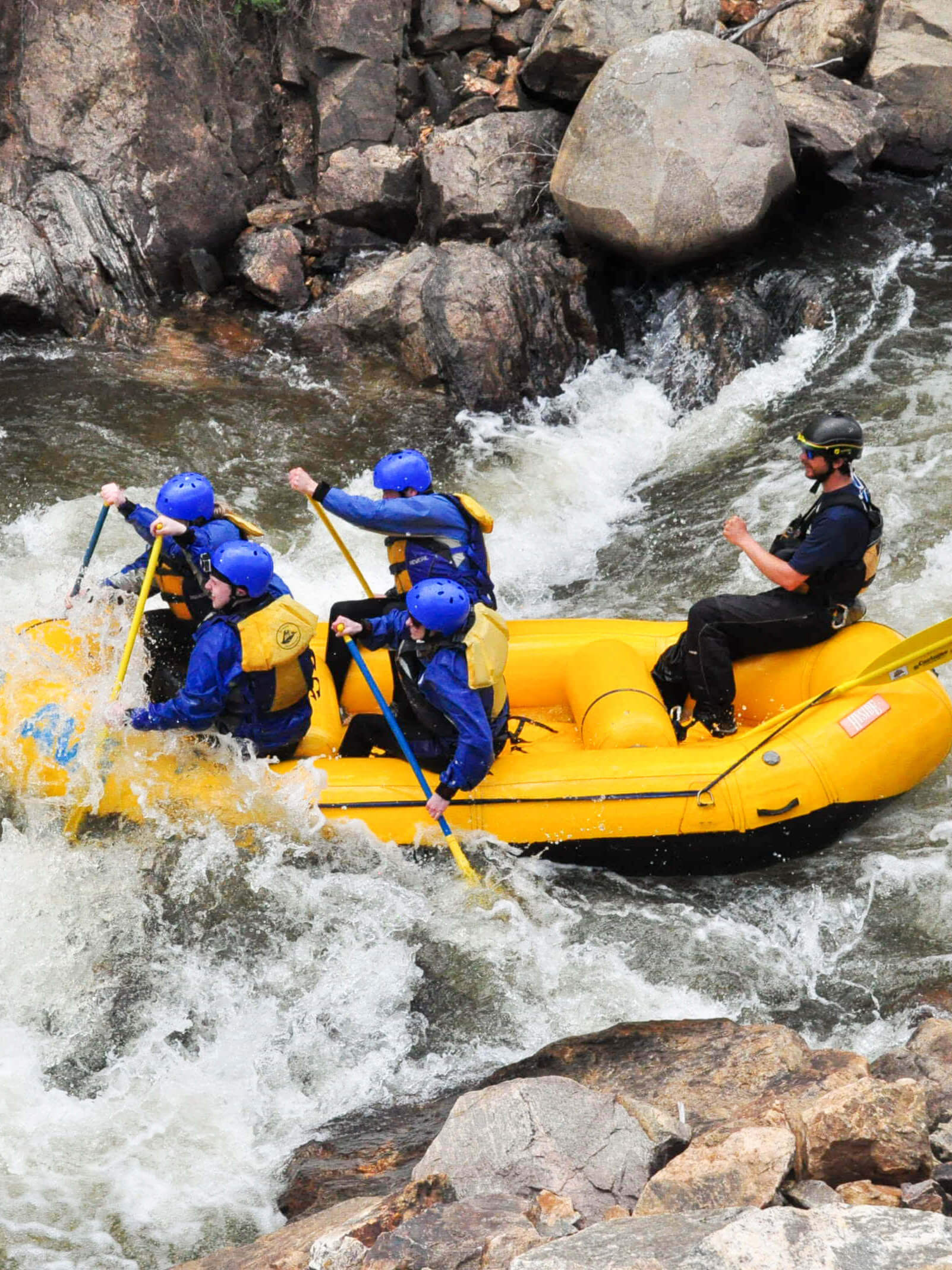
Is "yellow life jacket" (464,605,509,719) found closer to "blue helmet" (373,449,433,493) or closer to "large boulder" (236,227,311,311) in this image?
"blue helmet" (373,449,433,493)

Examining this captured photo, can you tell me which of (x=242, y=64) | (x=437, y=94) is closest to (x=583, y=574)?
(x=437, y=94)

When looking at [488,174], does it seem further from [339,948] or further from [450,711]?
[339,948]

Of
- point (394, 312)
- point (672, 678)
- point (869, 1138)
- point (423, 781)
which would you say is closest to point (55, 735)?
point (423, 781)

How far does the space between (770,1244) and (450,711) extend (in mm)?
2672

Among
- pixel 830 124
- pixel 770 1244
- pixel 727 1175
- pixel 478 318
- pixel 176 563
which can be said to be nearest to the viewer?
pixel 770 1244

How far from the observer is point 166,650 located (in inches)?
221

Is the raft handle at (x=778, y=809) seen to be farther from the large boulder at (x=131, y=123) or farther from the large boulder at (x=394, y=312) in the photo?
the large boulder at (x=131, y=123)

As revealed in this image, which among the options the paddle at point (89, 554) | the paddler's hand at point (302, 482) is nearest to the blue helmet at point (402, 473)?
the paddler's hand at point (302, 482)

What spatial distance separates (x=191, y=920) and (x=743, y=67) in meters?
7.97

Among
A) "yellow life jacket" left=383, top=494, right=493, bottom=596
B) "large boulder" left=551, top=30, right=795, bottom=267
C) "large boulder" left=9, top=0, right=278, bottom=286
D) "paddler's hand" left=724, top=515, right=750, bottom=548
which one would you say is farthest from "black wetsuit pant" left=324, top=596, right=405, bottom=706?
"large boulder" left=9, top=0, right=278, bottom=286

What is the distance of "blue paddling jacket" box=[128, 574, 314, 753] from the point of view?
4781 mm

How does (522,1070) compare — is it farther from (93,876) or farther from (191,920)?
(93,876)

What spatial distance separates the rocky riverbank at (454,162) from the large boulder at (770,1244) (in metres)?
7.35

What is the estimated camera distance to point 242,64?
10945mm
